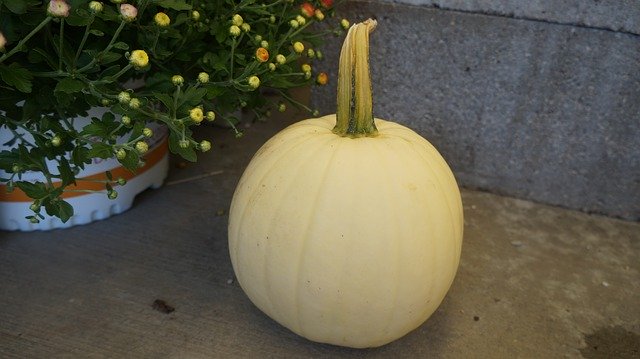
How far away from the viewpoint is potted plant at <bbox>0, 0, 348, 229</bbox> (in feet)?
3.39

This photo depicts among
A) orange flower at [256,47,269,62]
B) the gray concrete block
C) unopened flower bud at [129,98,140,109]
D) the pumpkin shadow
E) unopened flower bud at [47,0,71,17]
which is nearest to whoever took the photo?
unopened flower bud at [47,0,71,17]

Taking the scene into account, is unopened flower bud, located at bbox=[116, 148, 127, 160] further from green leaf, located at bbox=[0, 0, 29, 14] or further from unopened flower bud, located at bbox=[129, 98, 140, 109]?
green leaf, located at bbox=[0, 0, 29, 14]

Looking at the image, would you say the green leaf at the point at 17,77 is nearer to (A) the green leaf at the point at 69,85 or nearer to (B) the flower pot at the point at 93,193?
(A) the green leaf at the point at 69,85

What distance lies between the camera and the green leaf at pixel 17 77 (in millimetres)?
1031

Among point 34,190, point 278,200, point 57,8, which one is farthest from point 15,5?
point 278,200

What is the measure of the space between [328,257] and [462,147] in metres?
0.89

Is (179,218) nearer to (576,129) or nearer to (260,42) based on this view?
(260,42)

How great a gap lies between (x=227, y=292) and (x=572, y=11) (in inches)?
45.3

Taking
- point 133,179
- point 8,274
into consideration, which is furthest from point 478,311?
point 8,274

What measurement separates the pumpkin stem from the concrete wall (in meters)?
0.60

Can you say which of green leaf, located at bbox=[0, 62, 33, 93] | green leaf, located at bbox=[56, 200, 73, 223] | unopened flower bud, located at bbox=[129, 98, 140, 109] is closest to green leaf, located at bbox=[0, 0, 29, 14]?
green leaf, located at bbox=[0, 62, 33, 93]

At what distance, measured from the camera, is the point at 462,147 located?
1.83 m

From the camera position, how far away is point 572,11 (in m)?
1.58

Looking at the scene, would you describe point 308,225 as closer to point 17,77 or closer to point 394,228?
point 394,228
